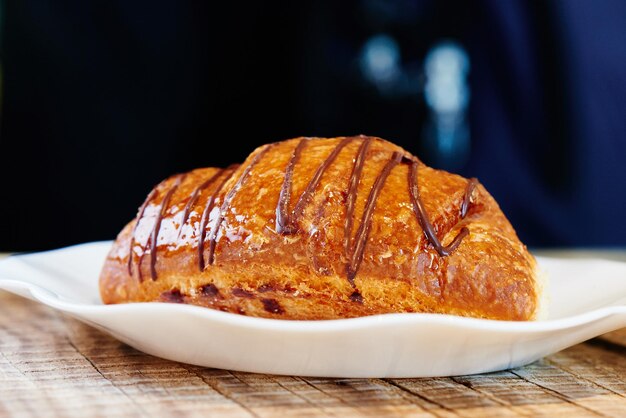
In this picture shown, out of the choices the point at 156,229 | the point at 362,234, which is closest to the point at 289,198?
the point at 362,234

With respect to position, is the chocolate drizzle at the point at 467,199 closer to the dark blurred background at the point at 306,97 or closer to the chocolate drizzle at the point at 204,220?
the chocolate drizzle at the point at 204,220

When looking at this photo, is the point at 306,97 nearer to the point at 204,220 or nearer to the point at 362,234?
the point at 204,220

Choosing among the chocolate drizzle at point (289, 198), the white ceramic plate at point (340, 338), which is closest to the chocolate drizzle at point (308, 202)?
the chocolate drizzle at point (289, 198)

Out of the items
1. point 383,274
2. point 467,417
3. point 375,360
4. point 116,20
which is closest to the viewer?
point 467,417

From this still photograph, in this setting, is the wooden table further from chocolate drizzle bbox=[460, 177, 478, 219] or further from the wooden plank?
chocolate drizzle bbox=[460, 177, 478, 219]

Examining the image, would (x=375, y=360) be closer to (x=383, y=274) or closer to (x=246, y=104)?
(x=383, y=274)

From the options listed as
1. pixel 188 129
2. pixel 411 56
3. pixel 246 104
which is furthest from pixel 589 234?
pixel 188 129

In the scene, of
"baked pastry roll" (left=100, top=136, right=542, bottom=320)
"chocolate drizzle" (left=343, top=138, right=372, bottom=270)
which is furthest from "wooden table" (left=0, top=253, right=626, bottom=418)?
"chocolate drizzle" (left=343, top=138, right=372, bottom=270)
